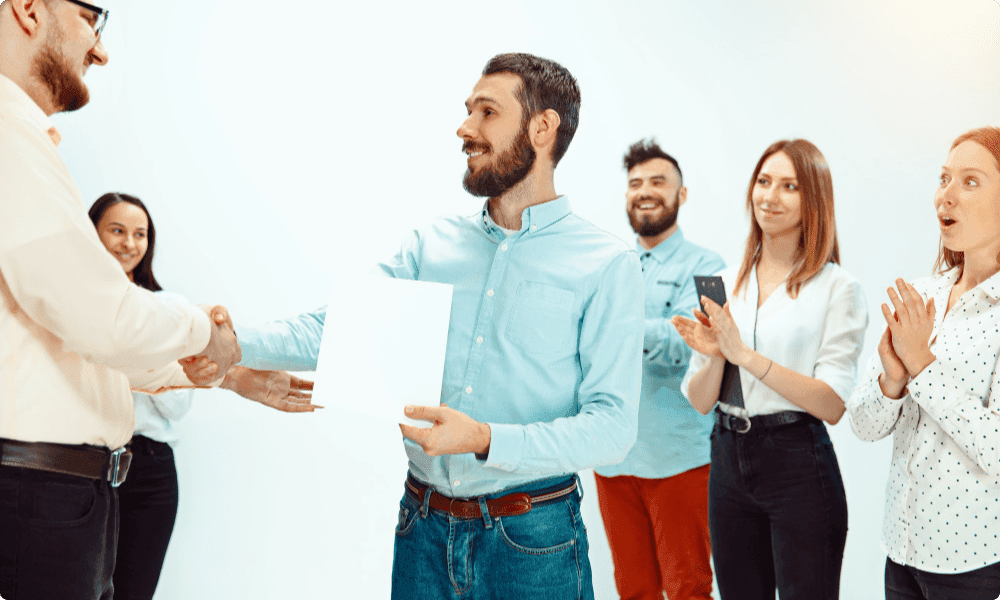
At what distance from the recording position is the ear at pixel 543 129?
1.60m

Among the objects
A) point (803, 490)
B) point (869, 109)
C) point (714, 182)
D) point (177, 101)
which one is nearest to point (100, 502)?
point (803, 490)

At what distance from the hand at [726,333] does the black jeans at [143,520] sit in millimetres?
1946

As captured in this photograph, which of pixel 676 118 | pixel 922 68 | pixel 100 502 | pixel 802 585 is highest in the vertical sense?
pixel 922 68

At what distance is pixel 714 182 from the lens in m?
3.61

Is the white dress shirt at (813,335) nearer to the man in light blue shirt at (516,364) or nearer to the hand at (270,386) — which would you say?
the man in light blue shirt at (516,364)

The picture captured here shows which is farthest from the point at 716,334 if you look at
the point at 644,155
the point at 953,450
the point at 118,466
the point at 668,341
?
the point at 118,466

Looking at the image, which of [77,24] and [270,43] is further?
[270,43]

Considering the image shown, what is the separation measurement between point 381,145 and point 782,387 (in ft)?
6.99

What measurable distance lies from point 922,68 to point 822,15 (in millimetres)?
511

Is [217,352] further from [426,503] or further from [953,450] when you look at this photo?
[953,450]

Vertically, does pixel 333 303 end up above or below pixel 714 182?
below

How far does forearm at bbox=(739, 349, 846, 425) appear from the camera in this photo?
215 cm

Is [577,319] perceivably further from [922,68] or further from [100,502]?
[922,68]

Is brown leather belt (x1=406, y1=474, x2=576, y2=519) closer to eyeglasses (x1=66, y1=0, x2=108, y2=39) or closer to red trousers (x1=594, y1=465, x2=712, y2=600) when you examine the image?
eyeglasses (x1=66, y1=0, x2=108, y2=39)
